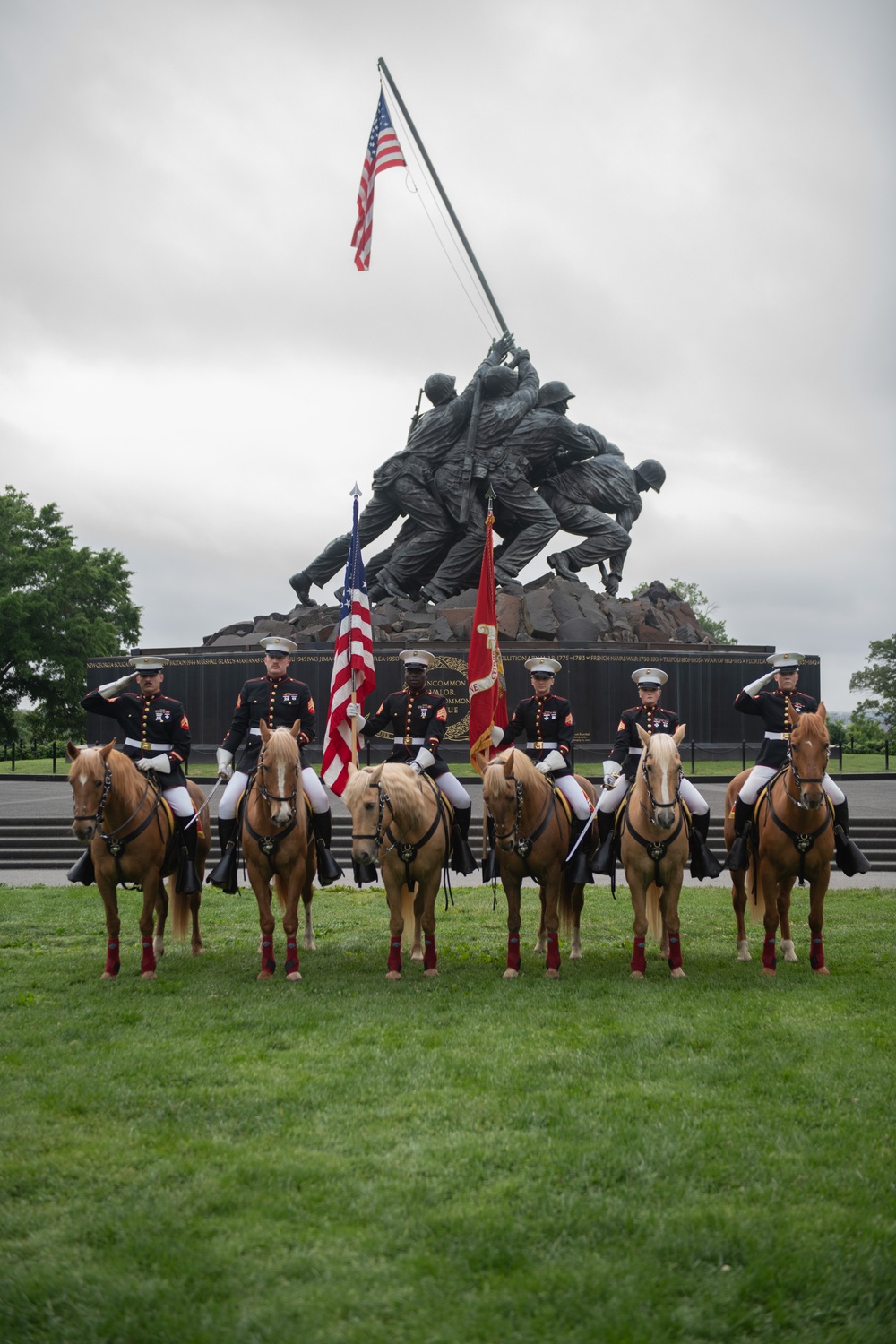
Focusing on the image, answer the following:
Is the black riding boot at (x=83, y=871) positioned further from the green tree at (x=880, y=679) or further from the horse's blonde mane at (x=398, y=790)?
the green tree at (x=880, y=679)

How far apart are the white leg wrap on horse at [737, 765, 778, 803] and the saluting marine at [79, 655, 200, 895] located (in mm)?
5221

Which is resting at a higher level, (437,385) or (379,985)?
(437,385)

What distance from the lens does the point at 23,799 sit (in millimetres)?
23219

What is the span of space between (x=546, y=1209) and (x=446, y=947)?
6250mm

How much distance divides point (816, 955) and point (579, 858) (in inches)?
88.8

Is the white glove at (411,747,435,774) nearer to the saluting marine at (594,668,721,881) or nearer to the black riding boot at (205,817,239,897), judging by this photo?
the saluting marine at (594,668,721,881)

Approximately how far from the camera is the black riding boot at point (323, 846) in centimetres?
989

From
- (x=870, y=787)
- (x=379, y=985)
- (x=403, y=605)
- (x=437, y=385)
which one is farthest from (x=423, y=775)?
(x=437, y=385)

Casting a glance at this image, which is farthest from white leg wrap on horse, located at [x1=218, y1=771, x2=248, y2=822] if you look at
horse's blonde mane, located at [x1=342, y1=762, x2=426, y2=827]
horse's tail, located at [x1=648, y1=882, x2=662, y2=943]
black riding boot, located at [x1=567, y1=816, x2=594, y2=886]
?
horse's tail, located at [x1=648, y1=882, x2=662, y2=943]

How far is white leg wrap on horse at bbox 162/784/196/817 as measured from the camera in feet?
32.3

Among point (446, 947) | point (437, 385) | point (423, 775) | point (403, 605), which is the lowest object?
point (446, 947)

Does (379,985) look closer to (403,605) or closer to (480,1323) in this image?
(480,1323)

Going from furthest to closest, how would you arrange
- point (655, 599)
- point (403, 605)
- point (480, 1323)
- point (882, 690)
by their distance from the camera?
point (882, 690)
point (655, 599)
point (403, 605)
point (480, 1323)

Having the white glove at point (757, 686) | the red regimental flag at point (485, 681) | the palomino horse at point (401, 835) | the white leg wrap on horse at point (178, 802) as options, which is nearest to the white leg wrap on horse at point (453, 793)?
the palomino horse at point (401, 835)
